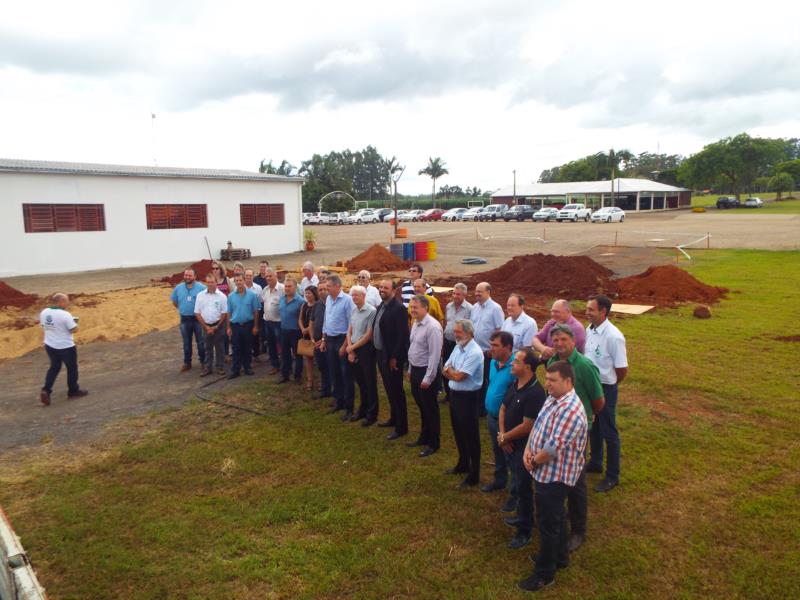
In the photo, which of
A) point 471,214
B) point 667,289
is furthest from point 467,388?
point 471,214

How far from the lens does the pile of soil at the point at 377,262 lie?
22.6m

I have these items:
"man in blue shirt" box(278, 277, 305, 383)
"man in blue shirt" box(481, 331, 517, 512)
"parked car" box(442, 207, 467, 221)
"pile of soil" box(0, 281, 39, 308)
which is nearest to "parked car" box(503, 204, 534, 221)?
"parked car" box(442, 207, 467, 221)

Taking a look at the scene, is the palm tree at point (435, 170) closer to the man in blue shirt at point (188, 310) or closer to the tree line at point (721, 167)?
the tree line at point (721, 167)

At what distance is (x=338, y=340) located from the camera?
24.0 ft

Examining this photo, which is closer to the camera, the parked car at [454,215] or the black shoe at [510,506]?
the black shoe at [510,506]

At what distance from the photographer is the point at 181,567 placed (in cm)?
428

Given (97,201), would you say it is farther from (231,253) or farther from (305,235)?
(305,235)

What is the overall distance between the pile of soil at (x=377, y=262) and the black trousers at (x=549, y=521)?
729 inches

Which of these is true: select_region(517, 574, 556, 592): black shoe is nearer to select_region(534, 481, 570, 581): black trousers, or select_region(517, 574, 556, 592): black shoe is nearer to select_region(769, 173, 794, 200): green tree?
select_region(534, 481, 570, 581): black trousers

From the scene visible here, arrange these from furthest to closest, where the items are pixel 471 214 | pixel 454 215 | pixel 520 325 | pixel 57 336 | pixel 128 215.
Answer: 1. pixel 454 215
2. pixel 471 214
3. pixel 128 215
4. pixel 57 336
5. pixel 520 325

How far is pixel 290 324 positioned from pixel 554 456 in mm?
5269

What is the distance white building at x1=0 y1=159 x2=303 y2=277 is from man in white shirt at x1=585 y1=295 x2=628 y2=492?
22002 millimetres

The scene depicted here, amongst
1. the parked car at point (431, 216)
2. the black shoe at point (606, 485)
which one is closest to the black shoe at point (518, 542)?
the black shoe at point (606, 485)

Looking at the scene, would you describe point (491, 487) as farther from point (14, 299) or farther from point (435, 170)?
point (435, 170)
